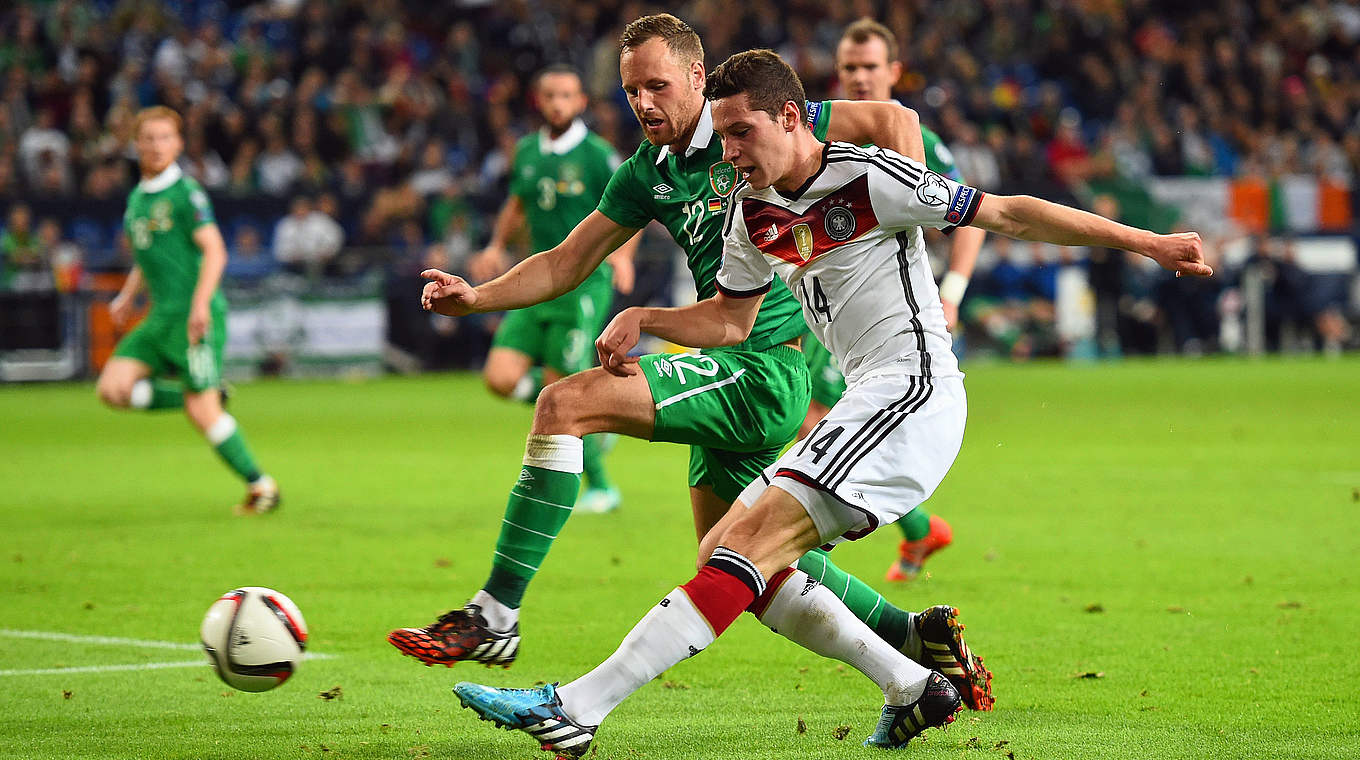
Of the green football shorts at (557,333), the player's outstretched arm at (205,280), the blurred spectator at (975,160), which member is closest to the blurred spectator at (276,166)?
the blurred spectator at (975,160)

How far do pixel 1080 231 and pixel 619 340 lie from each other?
128cm

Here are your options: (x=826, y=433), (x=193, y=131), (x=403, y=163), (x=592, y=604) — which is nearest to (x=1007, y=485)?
(x=592, y=604)

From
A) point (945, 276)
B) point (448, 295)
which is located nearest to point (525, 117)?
point (945, 276)

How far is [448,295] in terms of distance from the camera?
16.0ft

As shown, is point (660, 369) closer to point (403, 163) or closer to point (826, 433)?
point (826, 433)

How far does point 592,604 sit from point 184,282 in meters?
4.77

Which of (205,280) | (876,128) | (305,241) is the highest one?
(876,128)

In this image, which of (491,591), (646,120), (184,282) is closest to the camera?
(491,591)

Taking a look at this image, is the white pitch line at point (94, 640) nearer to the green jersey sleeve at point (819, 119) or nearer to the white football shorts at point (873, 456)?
the white football shorts at point (873, 456)

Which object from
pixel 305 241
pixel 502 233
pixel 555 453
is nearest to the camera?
pixel 555 453

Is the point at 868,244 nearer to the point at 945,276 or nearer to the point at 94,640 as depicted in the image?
the point at 945,276

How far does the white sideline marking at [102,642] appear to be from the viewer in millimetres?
5691

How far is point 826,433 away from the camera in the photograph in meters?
4.32

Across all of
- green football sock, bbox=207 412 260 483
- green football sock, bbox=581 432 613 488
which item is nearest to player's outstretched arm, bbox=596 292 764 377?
green football sock, bbox=581 432 613 488
